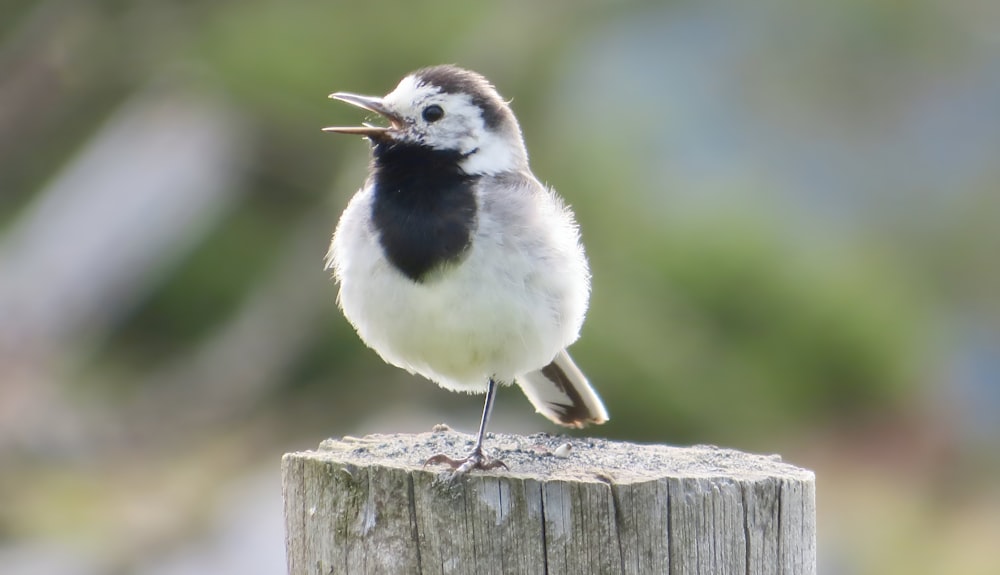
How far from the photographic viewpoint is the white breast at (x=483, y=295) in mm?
4348

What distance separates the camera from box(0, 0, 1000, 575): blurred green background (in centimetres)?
1037

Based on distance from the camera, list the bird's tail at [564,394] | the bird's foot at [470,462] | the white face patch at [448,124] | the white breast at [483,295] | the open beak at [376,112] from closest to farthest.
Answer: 1. the bird's foot at [470,462]
2. the white breast at [483,295]
3. the open beak at [376,112]
4. the white face patch at [448,124]
5. the bird's tail at [564,394]

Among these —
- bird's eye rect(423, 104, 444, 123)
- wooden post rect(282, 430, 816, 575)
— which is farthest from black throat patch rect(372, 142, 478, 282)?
wooden post rect(282, 430, 816, 575)

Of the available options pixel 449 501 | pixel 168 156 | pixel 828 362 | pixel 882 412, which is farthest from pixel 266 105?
pixel 449 501

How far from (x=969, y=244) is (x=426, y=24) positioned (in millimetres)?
9221

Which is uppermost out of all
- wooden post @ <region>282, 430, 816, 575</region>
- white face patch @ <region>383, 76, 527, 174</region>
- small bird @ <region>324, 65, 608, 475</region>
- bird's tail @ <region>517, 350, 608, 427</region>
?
white face patch @ <region>383, 76, 527, 174</region>

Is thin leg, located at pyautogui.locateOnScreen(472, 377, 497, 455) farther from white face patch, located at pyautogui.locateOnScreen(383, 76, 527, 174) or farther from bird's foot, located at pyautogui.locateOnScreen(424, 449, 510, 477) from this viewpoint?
white face patch, located at pyautogui.locateOnScreen(383, 76, 527, 174)

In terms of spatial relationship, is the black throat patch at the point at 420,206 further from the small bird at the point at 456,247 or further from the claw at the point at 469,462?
the claw at the point at 469,462

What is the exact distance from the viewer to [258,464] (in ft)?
33.2

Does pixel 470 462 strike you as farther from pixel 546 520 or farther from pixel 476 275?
pixel 476 275

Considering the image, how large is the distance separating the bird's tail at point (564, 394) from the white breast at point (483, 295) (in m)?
0.44

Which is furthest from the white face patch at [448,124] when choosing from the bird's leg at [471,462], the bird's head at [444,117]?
the bird's leg at [471,462]

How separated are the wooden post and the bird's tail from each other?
1319 millimetres

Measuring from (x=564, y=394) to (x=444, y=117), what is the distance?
1.17 meters
